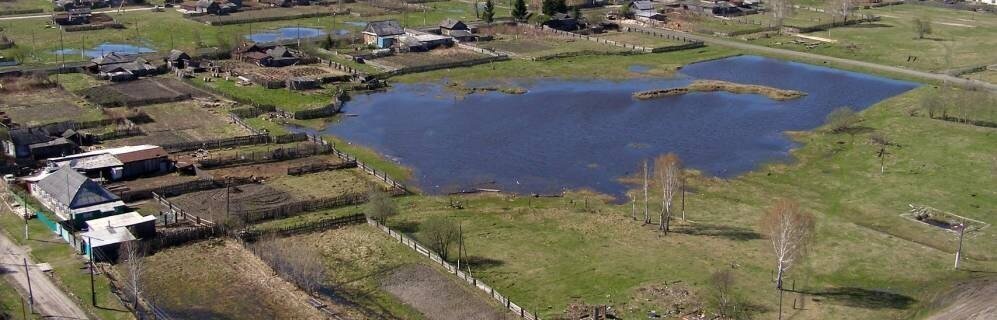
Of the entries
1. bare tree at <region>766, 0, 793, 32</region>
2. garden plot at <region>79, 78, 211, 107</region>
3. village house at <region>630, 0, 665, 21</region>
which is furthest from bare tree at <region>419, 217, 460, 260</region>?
bare tree at <region>766, 0, 793, 32</region>

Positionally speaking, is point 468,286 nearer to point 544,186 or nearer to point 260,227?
point 260,227

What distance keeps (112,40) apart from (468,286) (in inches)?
2996

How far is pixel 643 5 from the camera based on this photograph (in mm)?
124812

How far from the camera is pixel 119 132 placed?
2665 inches

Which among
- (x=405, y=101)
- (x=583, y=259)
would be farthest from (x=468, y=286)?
(x=405, y=101)

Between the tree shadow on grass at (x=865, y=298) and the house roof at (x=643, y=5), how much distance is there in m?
83.9

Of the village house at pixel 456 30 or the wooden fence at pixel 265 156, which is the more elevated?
the village house at pixel 456 30

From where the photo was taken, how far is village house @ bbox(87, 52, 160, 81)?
85000 mm

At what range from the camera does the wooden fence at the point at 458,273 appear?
4100cm

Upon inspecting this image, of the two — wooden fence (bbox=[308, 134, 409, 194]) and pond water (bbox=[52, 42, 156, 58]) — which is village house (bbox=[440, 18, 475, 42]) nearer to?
pond water (bbox=[52, 42, 156, 58])

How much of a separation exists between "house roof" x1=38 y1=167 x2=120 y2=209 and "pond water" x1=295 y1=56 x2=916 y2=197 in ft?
60.2

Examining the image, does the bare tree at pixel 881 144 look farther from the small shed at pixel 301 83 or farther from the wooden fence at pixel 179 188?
the small shed at pixel 301 83

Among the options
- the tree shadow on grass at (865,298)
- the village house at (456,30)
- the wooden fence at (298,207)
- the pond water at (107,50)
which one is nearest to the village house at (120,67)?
the pond water at (107,50)

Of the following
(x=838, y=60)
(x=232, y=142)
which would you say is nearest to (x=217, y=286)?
(x=232, y=142)
